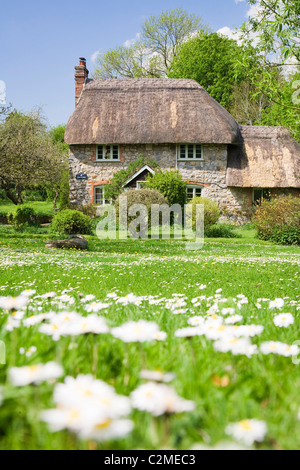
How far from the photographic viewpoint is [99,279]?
8086mm

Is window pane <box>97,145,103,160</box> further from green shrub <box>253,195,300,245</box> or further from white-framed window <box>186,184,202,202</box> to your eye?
green shrub <box>253,195,300,245</box>

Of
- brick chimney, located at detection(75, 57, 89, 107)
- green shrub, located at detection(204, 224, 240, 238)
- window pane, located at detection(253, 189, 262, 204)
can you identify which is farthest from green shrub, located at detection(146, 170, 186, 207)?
brick chimney, located at detection(75, 57, 89, 107)

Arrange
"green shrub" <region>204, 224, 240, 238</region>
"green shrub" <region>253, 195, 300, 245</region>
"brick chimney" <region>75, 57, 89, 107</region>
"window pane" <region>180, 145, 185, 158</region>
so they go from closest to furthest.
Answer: "green shrub" <region>253, 195, 300, 245</region> → "green shrub" <region>204, 224, 240, 238</region> → "window pane" <region>180, 145, 185, 158</region> → "brick chimney" <region>75, 57, 89, 107</region>

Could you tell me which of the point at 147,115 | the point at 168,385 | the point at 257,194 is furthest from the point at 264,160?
the point at 168,385

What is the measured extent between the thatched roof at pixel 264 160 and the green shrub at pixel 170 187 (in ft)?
14.8

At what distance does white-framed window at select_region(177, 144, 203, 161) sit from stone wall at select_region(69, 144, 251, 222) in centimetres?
36

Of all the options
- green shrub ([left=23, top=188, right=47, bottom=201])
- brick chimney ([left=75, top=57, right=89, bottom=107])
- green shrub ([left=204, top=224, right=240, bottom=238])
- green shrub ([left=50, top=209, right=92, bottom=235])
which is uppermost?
brick chimney ([left=75, top=57, right=89, bottom=107])

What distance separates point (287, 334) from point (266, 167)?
27.1 m

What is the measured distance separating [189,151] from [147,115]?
3.94m

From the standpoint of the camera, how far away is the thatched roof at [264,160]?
27.7m

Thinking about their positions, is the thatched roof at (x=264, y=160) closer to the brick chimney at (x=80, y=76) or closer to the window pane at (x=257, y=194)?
the window pane at (x=257, y=194)

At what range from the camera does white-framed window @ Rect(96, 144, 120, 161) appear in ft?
93.2

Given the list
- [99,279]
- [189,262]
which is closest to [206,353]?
[99,279]

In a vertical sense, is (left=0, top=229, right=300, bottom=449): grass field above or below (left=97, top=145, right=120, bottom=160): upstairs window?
below
